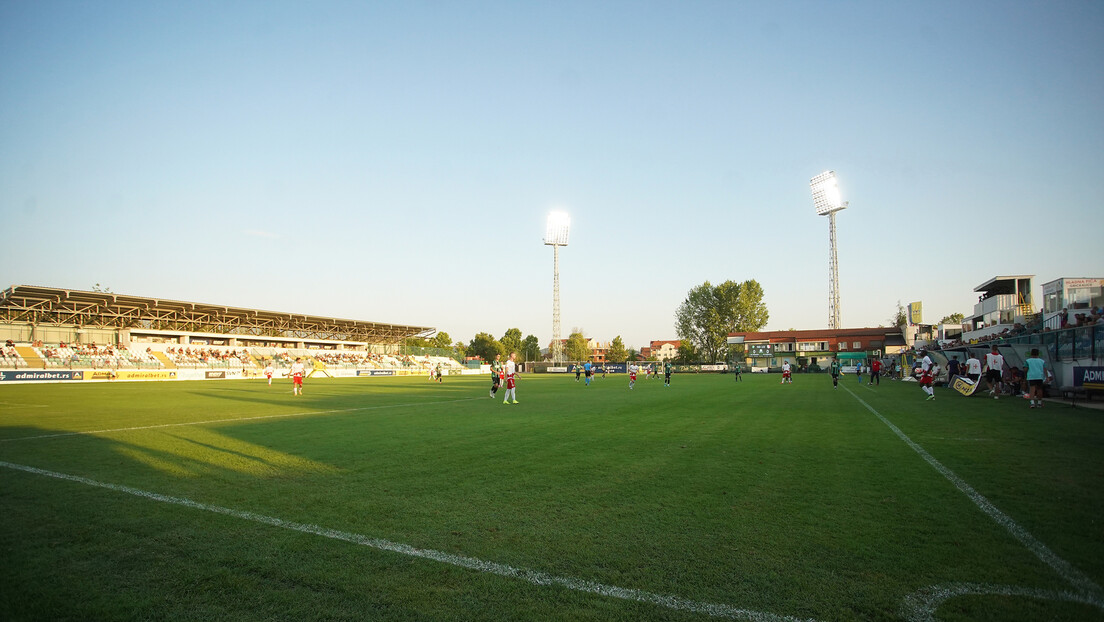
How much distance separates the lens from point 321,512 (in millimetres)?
5301

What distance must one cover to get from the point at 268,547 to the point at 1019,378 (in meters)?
26.6

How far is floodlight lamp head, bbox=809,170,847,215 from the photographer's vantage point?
230ft

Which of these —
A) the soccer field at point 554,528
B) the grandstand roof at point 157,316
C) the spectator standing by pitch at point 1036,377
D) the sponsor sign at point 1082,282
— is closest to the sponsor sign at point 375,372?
the grandstand roof at point 157,316

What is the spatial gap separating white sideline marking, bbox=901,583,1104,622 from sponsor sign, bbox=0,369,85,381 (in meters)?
49.9

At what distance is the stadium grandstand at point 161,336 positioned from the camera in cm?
4306

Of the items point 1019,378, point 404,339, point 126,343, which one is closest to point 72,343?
point 126,343

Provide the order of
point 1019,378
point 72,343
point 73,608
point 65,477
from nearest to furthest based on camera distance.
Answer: point 73,608, point 65,477, point 1019,378, point 72,343

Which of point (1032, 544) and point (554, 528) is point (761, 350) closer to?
point (1032, 544)

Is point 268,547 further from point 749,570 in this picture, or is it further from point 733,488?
point 733,488

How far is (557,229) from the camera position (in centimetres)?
7606

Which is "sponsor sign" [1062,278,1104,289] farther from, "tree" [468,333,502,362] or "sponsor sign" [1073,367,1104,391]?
"tree" [468,333,502,362]

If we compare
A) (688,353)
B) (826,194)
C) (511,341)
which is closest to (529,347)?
(511,341)

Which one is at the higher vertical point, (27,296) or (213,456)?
(27,296)

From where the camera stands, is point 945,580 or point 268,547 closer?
point 945,580
